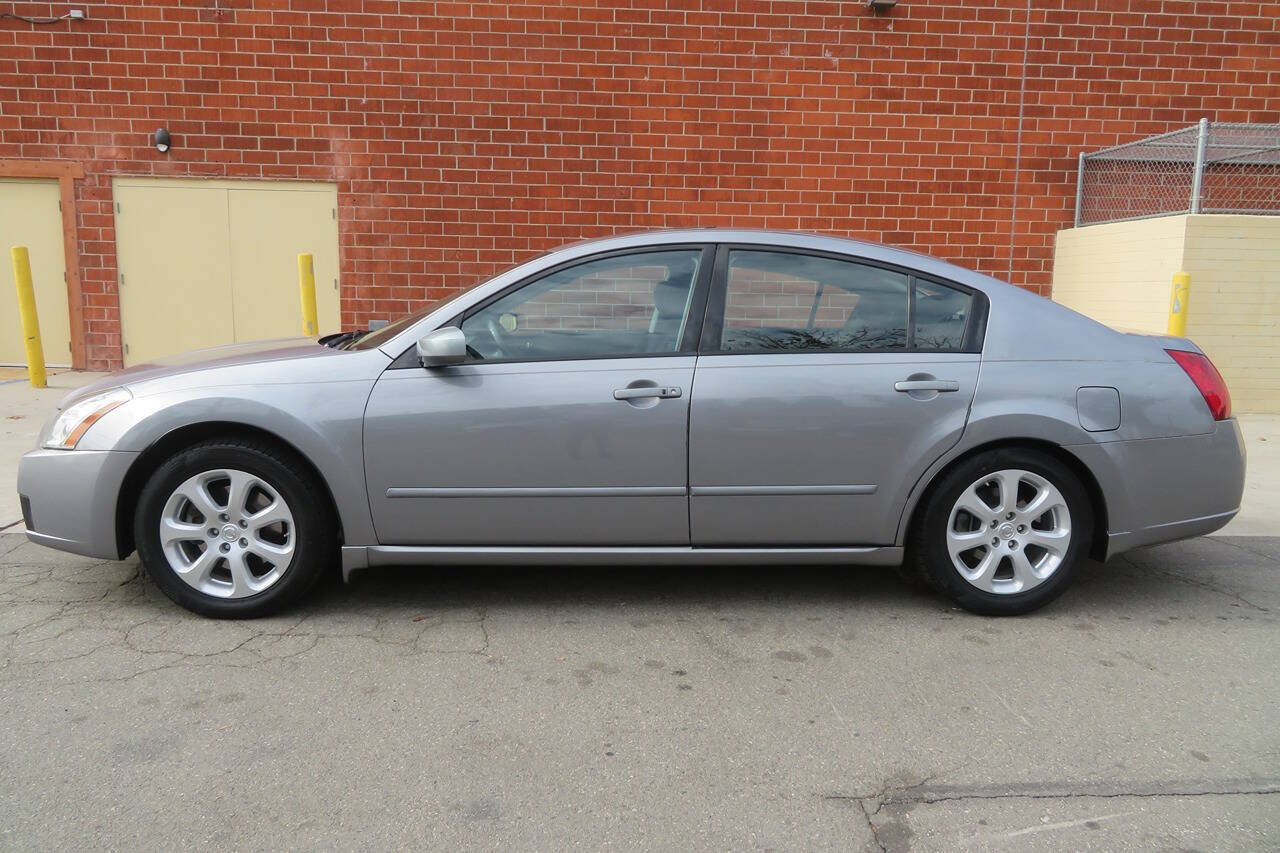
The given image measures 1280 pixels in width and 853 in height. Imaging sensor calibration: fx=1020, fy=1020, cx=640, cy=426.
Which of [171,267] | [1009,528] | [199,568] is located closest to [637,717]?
[1009,528]

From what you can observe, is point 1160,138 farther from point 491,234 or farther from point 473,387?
point 473,387

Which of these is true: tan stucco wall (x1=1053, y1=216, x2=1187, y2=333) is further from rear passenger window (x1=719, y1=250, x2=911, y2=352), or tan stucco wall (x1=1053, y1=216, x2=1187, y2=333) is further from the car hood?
the car hood

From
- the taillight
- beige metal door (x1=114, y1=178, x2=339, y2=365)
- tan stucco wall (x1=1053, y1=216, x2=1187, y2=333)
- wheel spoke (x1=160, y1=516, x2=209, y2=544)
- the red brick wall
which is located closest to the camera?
wheel spoke (x1=160, y1=516, x2=209, y2=544)

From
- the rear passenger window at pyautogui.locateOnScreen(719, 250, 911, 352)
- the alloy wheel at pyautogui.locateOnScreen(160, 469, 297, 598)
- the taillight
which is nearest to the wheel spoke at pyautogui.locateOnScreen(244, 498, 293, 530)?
the alloy wheel at pyautogui.locateOnScreen(160, 469, 297, 598)

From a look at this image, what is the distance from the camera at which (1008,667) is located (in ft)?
12.1

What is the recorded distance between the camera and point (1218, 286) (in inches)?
348

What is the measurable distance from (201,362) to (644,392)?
Answer: 1.88 m

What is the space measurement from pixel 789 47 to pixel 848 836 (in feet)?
29.3

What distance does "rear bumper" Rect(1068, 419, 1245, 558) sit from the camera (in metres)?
4.07

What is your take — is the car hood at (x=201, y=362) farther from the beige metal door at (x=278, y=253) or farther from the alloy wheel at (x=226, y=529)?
the beige metal door at (x=278, y=253)

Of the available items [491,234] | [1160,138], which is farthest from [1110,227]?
[491,234]

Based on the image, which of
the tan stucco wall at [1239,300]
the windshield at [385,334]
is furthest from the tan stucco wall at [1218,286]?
the windshield at [385,334]

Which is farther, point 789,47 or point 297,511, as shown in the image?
point 789,47

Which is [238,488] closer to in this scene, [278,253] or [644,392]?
[644,392]
